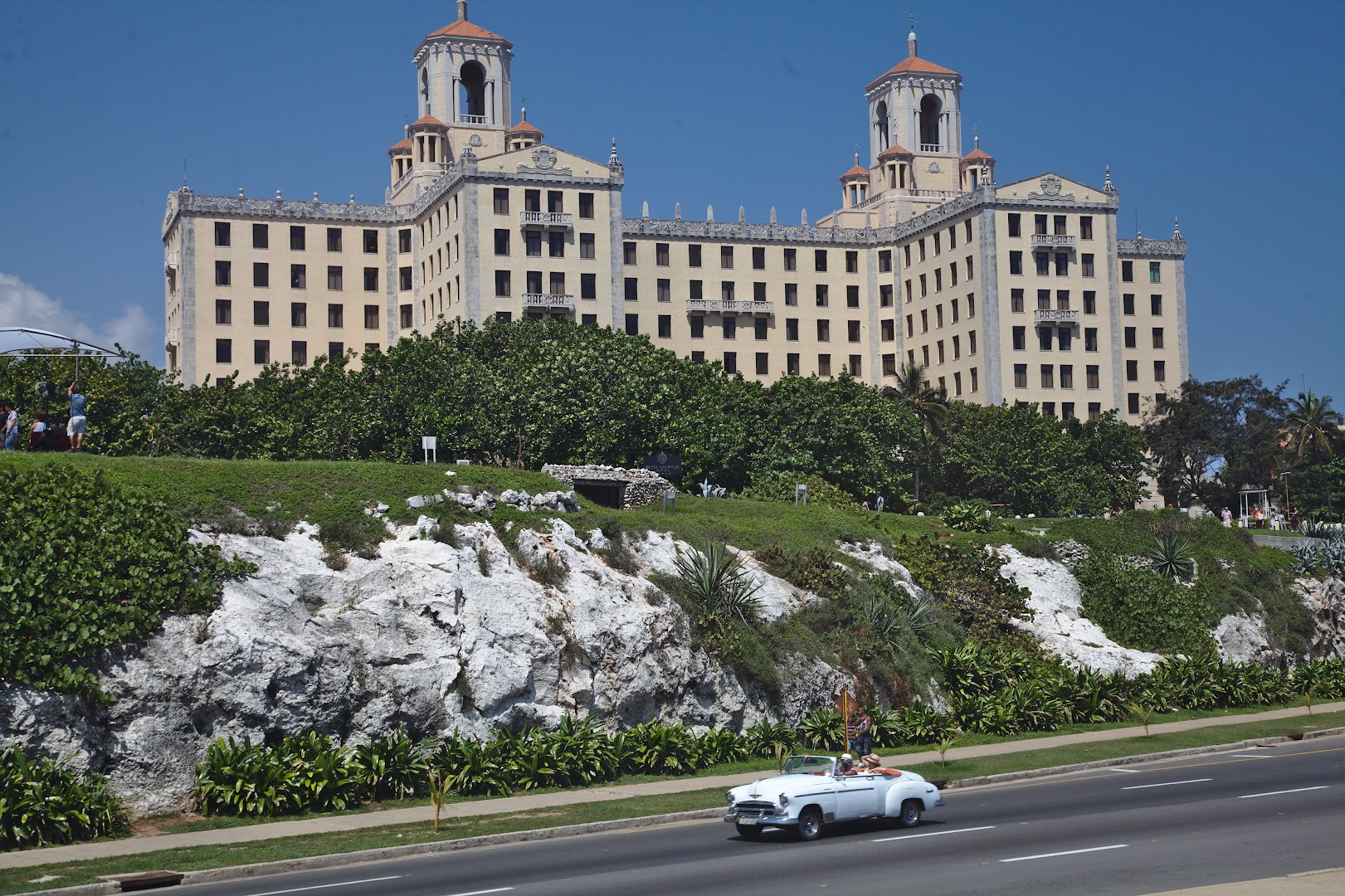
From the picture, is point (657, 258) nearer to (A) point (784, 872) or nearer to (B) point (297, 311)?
(B) point (297, 311)

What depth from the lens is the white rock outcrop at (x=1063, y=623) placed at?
49.7 meters

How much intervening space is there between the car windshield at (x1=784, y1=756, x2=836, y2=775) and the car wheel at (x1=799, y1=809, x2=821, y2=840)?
828 mm

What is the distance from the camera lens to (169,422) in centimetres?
6638

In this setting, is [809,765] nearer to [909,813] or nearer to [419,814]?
[909,813]

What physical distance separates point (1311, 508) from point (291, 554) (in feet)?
309

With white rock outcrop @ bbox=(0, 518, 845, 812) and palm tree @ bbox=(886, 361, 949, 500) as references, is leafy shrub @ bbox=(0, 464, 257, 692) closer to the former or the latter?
white rock outcrop @ bbox=(0, 518, 845, 812)

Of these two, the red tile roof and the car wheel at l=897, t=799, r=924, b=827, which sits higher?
the red tile roof

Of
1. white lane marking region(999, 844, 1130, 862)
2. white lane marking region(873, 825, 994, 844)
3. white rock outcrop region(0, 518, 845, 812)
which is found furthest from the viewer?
white rock outcrop region(0, 518, 845, 812)

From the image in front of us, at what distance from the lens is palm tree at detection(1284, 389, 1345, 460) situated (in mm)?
107250

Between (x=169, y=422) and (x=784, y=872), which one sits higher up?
(x=169, y=422)

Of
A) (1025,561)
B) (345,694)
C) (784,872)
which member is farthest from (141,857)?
(1025,561)

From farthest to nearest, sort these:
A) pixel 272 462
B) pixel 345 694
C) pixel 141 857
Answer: pixel 272 462 < pixel 345 694 < pixel 141 857

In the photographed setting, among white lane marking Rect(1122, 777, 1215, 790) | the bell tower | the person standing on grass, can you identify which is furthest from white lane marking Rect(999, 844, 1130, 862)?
the bell tower

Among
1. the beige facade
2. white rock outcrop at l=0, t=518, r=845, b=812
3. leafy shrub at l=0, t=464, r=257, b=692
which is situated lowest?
white rock outcrop at l=0, t=518, r=845, b=812
